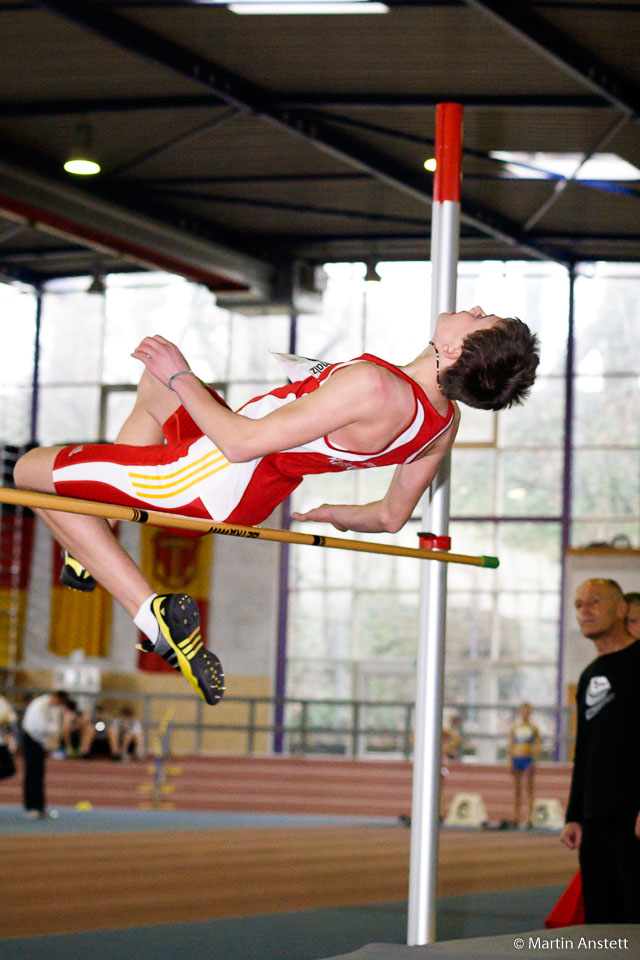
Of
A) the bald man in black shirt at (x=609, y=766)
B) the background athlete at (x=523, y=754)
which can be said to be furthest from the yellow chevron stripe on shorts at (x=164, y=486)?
the background athlete at (x=523, y=754)

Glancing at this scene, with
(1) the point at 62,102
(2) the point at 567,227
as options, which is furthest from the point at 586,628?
(2) the point at 567,227

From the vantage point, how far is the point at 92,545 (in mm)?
3391

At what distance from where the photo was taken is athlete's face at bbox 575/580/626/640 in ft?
15.1

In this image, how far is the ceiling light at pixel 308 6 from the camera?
Result: 9711 mm

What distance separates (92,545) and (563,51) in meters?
8.35

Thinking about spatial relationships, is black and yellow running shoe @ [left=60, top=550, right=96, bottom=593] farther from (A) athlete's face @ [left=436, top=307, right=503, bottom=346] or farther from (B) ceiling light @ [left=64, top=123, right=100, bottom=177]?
(B) ceiling light @ [left=64, top=123, right=100, bottom=177]

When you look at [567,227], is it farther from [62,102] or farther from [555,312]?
[62,102]

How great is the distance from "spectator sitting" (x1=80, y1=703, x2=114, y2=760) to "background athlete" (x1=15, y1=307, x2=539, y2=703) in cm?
1343

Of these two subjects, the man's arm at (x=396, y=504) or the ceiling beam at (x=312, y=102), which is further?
the ceiling beam at (x=312, y=102)

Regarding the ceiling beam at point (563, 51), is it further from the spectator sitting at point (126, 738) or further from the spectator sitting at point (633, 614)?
the spectator sitting at point (126, 738)

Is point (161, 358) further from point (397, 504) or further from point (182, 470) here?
point (397, 504)

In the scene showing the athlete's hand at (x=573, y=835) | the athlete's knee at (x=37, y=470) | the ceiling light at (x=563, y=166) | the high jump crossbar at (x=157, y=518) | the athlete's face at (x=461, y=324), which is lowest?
the athlete's hand at (x=573, y=835)

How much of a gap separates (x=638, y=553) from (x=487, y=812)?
11.8ft

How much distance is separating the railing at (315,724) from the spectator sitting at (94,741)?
0.48 m
